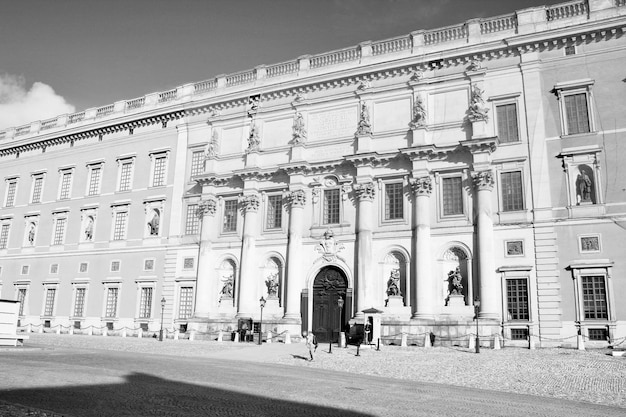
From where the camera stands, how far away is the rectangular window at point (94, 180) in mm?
48309

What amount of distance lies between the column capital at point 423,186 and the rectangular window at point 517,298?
715 centimetres

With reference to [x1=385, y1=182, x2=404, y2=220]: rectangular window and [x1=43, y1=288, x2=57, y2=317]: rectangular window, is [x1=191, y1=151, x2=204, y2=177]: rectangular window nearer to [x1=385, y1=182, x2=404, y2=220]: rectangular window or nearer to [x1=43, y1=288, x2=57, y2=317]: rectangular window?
[x1=385, y1=182, x2=404, y2=220]: rectangular window

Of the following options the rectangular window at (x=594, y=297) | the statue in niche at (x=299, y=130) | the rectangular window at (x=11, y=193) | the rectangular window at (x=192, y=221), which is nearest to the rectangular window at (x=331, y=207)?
the statue in niche at (x=299, y=130)

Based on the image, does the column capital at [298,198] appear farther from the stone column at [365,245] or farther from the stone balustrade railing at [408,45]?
the stone balustrade railing at [408,45]

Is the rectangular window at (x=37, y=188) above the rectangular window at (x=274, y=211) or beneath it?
above

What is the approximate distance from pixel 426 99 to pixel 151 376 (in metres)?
26.4

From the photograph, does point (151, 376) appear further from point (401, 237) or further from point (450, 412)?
point (401, 237)

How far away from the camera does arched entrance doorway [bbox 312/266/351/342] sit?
35.4 metres

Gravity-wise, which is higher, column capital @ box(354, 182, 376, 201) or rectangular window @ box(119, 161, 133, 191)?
rectangular window @ box(119, 161, 133, 191)

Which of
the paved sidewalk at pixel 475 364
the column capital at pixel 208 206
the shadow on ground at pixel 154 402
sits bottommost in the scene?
the shadow on ground at pixel 154 402

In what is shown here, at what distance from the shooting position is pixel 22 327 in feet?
152

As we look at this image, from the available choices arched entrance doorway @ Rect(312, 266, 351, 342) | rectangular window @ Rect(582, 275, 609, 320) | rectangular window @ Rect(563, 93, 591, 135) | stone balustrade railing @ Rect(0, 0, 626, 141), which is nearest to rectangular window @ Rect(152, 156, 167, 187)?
stone balustrade railing @ Rect(0, 0, 626, 141)

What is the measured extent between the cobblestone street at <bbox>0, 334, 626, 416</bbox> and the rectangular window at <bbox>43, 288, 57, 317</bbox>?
83.9ft

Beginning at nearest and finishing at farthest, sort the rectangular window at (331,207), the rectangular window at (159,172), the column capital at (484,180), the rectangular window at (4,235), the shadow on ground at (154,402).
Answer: the shadow on ground at (154,402), the column capital at (484,180), the rectangular window at (331,207), the rectangular window at (159,172), the rectangular window at (4,235)
